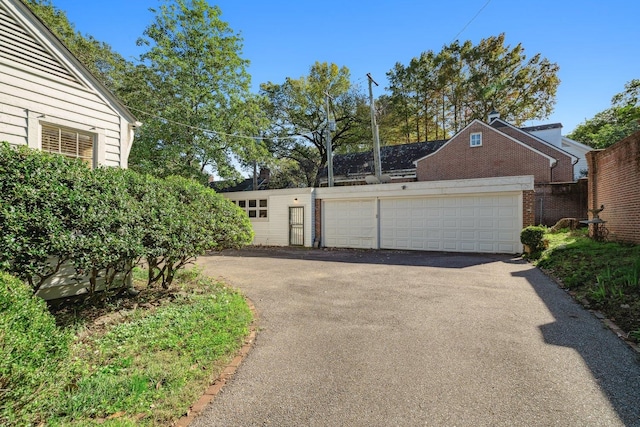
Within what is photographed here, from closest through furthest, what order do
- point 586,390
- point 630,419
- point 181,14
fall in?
point 630,419 < point 586,390 < point 181,14

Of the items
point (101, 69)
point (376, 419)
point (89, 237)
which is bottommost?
point (376, 419)

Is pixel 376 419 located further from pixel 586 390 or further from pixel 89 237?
pixel 89 237

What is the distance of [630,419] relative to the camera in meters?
2.35

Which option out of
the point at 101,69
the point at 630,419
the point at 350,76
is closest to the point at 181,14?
the point at 101,69

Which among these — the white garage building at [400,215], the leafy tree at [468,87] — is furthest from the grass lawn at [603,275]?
the leafy tree at [468,87]

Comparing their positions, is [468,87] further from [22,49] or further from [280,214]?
[22,49]

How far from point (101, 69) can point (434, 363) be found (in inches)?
880

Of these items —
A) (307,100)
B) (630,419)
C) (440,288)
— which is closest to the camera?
(630,419)

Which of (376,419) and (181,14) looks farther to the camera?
(181,14)

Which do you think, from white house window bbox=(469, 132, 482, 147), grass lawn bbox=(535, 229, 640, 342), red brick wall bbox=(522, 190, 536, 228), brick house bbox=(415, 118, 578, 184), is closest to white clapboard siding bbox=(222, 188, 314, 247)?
red brick wall bbox=(522, 190, 536, 228)

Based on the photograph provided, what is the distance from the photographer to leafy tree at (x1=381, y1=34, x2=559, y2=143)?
27.1 meters

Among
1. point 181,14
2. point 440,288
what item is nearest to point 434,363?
point 440,288

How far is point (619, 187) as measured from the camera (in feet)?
29.8

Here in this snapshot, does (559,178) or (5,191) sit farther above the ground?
(559,178)
